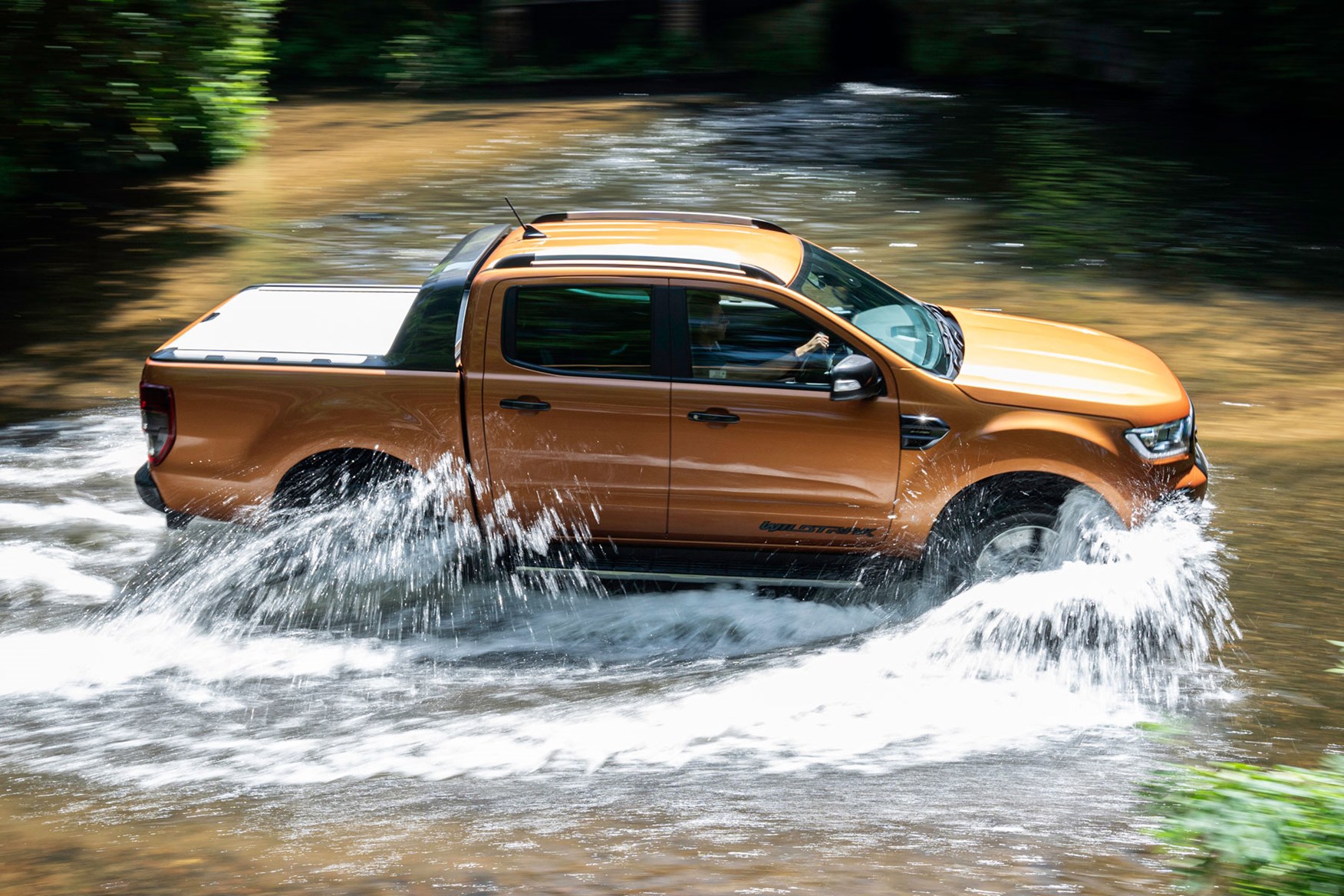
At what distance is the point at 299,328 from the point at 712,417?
8.06ft

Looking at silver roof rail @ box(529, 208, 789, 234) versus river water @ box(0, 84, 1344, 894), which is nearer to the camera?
river water @ box(0, 84, 1344, 894)

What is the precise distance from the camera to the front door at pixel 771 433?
616 cm

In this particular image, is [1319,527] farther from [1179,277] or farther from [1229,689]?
[1179,277]

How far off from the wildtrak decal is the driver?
2.37ft

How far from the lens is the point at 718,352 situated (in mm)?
6262

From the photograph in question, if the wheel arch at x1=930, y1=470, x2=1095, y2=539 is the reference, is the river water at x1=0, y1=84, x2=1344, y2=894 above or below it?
below

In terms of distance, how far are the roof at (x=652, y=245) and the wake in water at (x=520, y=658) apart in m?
1.33

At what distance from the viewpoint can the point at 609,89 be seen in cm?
2514

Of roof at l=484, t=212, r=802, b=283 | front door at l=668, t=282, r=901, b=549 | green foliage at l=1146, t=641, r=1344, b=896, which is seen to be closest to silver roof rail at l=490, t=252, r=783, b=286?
roof at l=484, t=212, r=802, b=283

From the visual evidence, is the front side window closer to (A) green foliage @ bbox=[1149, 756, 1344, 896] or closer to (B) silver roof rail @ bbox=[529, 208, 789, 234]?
(B) silver roof rail @ bbox=[529, 208, 789, 234]

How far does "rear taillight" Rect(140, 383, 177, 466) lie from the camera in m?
6.48

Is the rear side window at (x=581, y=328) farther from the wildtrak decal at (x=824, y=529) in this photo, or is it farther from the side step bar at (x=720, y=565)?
the wildtrak decal at (x=824, y=529)

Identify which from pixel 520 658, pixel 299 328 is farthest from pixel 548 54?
pixel 520 658

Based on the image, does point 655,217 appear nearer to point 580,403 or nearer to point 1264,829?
point 580,403
